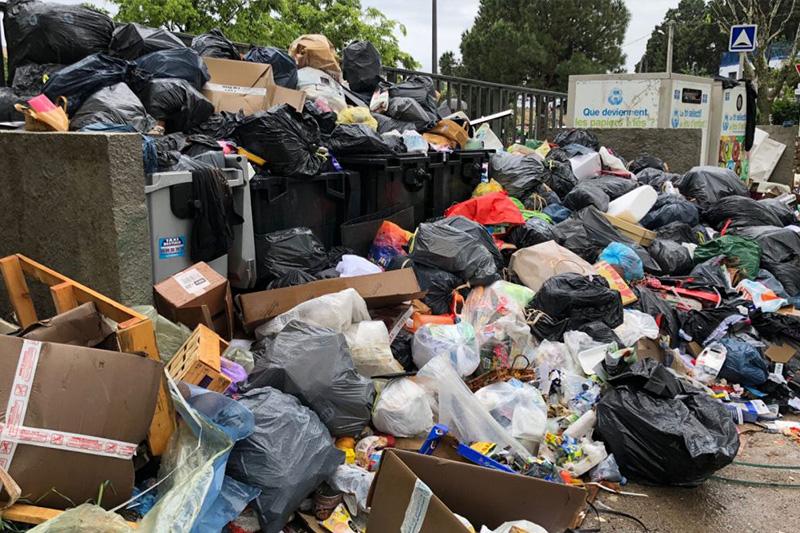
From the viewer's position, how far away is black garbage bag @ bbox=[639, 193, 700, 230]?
20.1 feet

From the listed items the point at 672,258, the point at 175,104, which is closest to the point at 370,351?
the point at 175,104

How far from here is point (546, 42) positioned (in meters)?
28.8

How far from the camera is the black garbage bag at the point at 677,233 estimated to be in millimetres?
5824

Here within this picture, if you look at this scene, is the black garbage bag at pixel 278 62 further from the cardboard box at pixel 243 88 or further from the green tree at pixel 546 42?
the green tree at pixel 546 42

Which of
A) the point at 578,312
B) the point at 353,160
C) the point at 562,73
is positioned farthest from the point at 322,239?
the point at 562,73

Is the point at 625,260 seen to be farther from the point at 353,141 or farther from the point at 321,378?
the point at 321,378

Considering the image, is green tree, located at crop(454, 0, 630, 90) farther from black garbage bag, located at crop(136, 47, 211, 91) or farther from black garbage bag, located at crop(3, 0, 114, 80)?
black garbage bag, located at crop(3, 0, 114, 80)

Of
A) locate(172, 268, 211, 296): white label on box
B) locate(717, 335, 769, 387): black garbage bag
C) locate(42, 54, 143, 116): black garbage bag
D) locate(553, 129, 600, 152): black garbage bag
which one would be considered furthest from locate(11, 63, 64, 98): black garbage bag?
locate(553, 129, 600, 152): black garbage bag

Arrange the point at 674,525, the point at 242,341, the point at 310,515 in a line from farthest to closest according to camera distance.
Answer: the point at 242,341 < the point at 674,525 < the point at 310,515

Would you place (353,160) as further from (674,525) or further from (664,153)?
(664,153)

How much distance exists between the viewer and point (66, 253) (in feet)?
10.1

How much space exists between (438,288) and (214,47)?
2.72m

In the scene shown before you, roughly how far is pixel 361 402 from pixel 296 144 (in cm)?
185

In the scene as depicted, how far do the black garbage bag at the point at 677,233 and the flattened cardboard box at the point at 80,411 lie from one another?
15.8 ft
